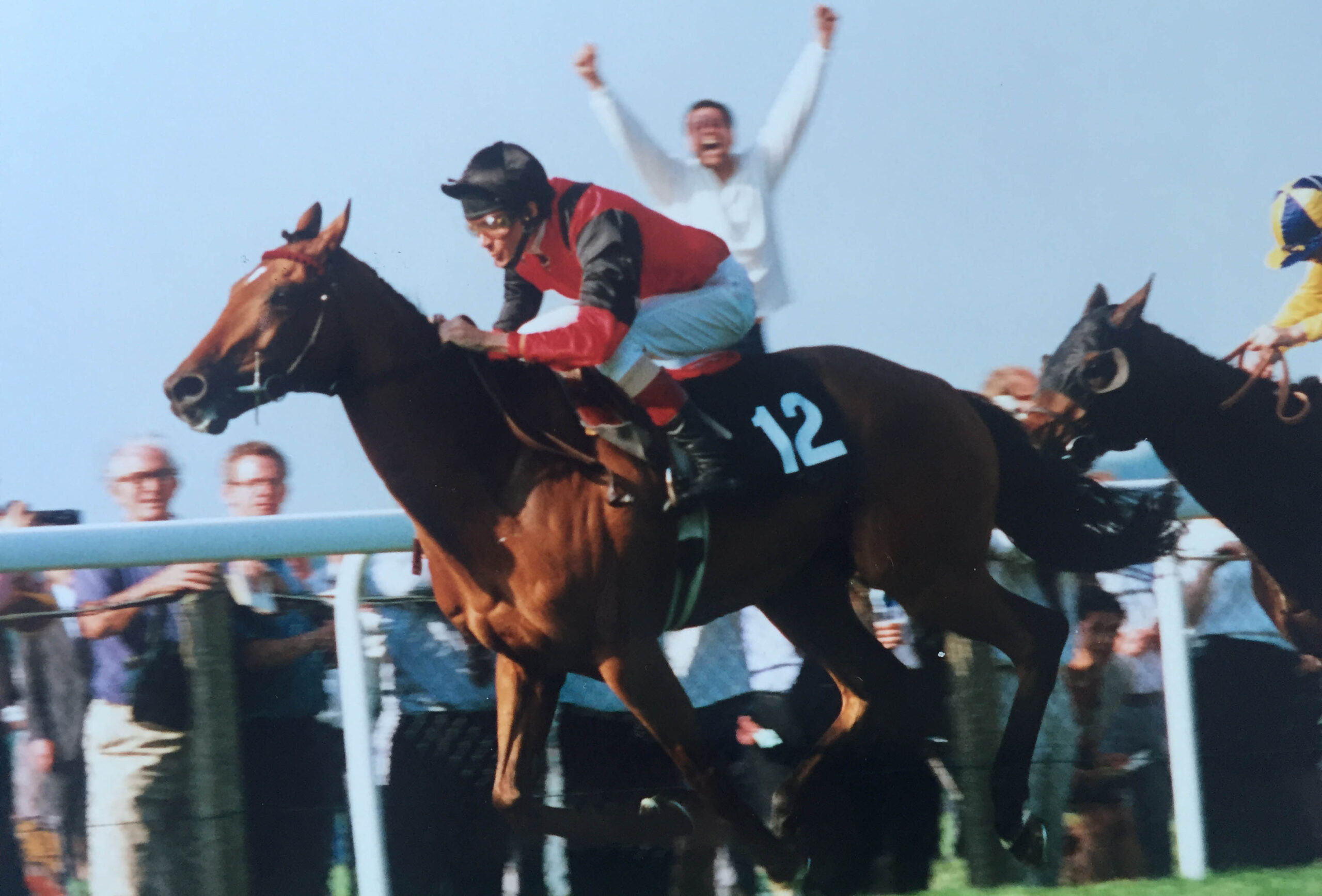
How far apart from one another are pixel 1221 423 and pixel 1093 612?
2.08ft

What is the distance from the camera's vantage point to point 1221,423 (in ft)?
12.1

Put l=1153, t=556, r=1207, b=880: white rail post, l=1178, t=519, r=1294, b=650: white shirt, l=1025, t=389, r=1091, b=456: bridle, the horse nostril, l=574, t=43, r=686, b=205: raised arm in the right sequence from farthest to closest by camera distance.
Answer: l=1178, t=519, r=1294, b=650: white shirt < l=1025, t=389, r=1091, b=456: bridle < l=1153, t=556, r=1207, b=880: white rail post < l=574, t=43, r=686, b=205: raised arm < the horse nostril

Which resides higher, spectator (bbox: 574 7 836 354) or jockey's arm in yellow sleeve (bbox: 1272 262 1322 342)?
spectator (bbox: 574 7 836 354)

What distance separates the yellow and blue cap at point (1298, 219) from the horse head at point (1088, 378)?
0.38 metres

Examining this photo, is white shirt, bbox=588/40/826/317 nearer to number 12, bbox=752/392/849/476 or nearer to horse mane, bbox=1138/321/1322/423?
number 12, bbox=752/392/849/476

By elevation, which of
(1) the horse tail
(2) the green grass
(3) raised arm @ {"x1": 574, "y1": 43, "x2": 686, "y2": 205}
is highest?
(3) raised arm @ {"x1": 574, "y1": 43, "x2": 686, "y2": 205}

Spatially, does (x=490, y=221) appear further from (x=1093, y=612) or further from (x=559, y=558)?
(x=1093, y=612)

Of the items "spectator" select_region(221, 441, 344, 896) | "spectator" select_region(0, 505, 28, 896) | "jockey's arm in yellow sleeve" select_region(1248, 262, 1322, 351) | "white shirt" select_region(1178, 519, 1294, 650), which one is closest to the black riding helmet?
"spectator" select_region(221, 441, 344, 896)

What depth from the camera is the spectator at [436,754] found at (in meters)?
3.18

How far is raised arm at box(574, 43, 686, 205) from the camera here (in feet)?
10.6

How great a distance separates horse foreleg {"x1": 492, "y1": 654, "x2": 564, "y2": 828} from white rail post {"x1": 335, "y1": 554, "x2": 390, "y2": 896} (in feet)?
1.03

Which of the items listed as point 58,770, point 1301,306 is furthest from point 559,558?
point 1301,306

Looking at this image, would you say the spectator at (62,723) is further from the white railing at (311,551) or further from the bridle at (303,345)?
the bridle at (303,345)

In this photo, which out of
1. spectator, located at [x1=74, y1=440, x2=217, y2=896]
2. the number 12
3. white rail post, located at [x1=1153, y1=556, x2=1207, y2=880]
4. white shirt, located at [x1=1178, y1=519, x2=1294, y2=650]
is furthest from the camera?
white shirt, located at [x1=1178, y1=519, x2=1294, y2=650]
